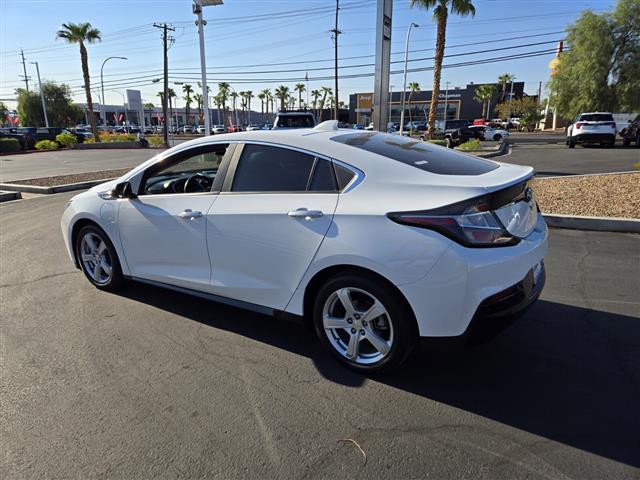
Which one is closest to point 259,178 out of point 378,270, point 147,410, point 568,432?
point 378,270

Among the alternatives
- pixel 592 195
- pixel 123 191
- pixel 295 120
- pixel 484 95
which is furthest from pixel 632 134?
pixel 484 95

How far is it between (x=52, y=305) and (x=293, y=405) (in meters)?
2.88

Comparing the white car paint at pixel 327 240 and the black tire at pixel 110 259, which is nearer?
the white car paint at pixel 327 240

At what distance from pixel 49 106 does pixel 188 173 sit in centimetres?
7432

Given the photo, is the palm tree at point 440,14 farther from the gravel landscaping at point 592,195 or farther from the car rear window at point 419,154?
the car rear window at point 419,154

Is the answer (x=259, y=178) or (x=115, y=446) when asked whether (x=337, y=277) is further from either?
(x=115, y=446)

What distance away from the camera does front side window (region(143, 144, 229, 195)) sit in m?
3.71

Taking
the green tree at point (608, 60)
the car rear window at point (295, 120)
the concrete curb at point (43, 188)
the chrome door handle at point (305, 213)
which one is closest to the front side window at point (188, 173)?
the chrome door handle at point (305, 213)

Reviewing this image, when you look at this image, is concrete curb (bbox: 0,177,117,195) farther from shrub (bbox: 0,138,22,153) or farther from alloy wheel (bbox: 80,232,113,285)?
shrub (bbox: 0,138,22,153)

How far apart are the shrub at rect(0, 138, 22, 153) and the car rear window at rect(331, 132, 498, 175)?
33.8 meters

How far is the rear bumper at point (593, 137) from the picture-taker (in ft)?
71.6

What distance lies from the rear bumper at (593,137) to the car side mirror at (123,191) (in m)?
24.1

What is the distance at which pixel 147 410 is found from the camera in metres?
2.70

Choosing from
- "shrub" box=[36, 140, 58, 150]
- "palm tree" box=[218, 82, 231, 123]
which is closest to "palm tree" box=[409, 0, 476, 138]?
"shrub" box=[36, 140, 58, 150]
